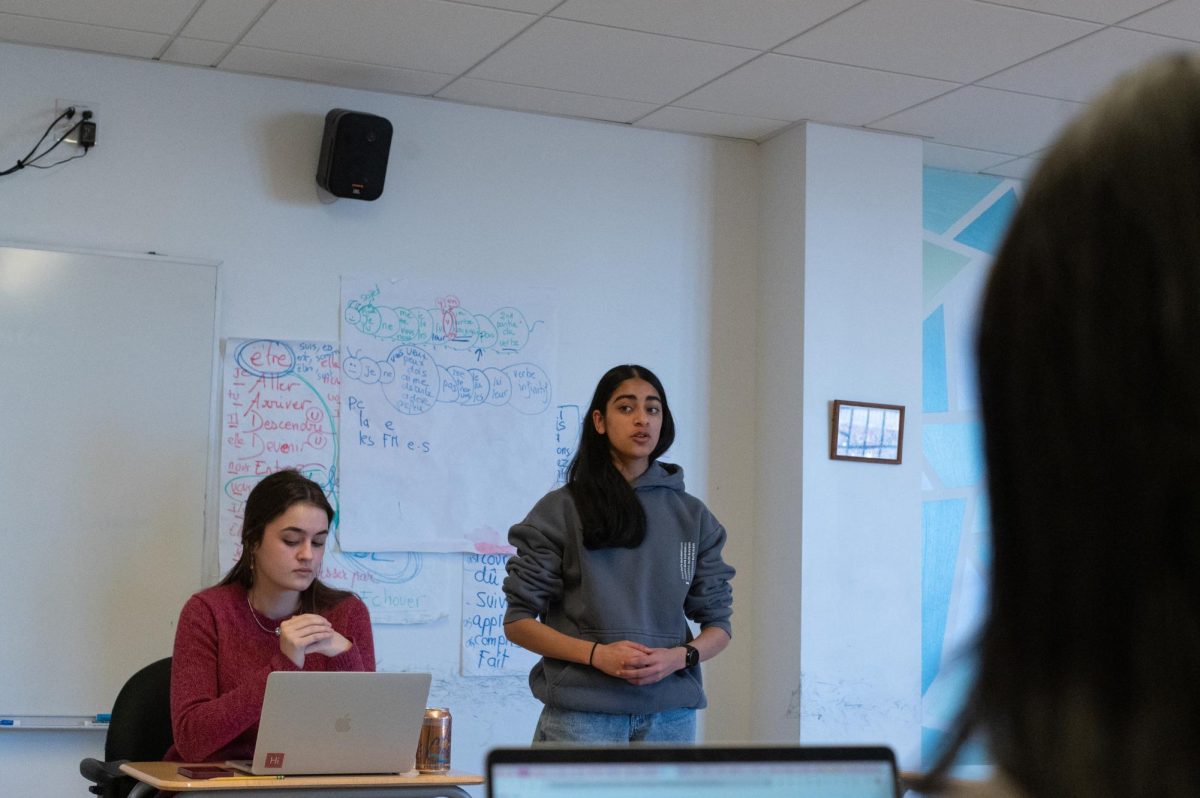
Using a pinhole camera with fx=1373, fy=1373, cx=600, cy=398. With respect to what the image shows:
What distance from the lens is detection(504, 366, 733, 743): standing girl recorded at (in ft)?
10.4

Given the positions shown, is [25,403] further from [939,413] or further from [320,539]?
[939,413]

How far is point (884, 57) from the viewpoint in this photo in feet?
13.2

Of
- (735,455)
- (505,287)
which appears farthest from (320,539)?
(735,455)

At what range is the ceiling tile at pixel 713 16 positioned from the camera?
3.64 m

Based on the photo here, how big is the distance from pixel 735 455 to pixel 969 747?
448 cm

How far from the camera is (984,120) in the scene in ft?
15.2

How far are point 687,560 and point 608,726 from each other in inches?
17.2

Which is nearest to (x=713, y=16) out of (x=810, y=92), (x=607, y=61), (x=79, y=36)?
(x=607, y=61)

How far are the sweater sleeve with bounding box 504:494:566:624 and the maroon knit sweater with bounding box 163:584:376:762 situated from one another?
398 mm

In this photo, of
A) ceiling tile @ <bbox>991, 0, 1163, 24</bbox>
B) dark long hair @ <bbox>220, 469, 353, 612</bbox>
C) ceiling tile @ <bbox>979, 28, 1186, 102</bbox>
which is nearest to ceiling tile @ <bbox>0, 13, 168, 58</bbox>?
dark long hair @ <bbox>220, 469, 353, 612</bbox>

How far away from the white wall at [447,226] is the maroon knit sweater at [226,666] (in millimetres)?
904

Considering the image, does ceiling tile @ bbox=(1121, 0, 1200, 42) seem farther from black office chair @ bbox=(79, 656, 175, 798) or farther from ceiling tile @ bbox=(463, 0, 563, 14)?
black office chair @ bbox=(79, 656, 175, 798)

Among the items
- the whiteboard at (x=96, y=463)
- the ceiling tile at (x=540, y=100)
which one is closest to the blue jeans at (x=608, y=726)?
the whiteboard at (x=96, y=463)

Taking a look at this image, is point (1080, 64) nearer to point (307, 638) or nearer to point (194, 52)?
point (194, 52)
